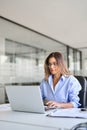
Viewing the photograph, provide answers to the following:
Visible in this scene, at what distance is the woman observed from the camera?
2.06 meters

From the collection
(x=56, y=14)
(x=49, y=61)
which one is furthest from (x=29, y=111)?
(x=56, y=14)

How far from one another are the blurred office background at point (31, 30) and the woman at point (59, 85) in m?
2.37

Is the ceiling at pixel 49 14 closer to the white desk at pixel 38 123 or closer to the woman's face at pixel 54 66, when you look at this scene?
the woman's face at pixel 54 66

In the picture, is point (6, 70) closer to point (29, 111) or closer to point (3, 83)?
point (3, 83)

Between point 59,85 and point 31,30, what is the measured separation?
431cm

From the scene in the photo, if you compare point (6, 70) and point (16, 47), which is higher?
point (16, 47)

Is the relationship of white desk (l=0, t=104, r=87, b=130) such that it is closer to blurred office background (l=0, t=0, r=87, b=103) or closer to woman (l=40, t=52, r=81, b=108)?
woman (l=40, t=52, r=81, b=108)

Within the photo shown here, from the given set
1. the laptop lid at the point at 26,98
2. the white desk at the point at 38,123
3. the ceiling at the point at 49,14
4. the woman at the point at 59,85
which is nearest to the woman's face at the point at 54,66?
the woman at the point at 59,85

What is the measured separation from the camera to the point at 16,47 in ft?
17.7

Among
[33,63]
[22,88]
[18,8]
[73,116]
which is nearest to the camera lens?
[73,116]

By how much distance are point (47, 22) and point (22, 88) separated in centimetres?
426

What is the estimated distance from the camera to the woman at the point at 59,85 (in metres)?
2.06

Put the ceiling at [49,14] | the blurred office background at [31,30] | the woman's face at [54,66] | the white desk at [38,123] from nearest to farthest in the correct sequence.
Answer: the white desk at [38,123], the woman's face at [54,66], the ceiling at [49,14], the blurred office background at [31,30]

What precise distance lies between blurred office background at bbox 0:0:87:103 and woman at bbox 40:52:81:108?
2373mm
